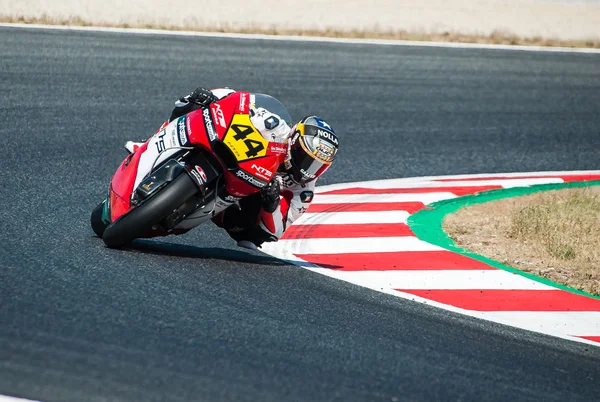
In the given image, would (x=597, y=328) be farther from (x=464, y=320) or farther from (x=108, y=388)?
(x=108, y=388)

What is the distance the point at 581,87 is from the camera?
583 inches

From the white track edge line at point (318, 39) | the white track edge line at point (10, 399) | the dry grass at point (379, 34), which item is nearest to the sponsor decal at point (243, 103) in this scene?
the white track edge line at point (10, 399)

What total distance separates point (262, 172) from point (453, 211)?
3342 mm

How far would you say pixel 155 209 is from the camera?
579 cm

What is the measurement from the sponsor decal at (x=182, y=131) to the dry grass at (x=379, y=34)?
8427 millimetres

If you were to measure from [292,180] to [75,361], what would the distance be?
2.69 m

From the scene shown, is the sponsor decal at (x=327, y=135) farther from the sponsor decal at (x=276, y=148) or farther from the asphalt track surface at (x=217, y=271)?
the asphalt track surface at (x=217, y=271)

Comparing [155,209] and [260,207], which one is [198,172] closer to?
[155,209]

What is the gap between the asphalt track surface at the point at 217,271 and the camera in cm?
408

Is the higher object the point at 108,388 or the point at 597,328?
the point at 108,388

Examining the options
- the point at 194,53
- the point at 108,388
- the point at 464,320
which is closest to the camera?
the point at 108,388

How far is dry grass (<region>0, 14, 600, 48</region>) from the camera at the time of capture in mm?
14469

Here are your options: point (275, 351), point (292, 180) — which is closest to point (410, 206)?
point (292, 180)

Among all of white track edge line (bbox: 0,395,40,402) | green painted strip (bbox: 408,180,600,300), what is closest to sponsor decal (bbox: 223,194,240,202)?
green painted strip (bbox: 408,180,600,300)
